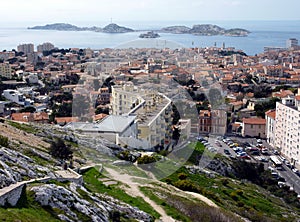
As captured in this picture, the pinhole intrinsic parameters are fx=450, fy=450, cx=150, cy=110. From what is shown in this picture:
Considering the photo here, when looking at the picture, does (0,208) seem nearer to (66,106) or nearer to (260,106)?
(66,106)

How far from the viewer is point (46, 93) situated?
27156mm

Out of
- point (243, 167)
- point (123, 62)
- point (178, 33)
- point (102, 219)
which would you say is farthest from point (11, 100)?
point (178, 33)

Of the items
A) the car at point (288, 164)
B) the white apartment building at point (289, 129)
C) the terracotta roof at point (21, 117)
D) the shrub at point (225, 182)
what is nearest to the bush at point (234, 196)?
the shrub at point (225, 182)

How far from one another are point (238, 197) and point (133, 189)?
275cm

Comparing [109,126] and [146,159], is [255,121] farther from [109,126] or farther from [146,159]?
[146,159]

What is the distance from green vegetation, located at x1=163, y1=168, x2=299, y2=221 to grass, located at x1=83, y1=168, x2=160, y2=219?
1.59 metres

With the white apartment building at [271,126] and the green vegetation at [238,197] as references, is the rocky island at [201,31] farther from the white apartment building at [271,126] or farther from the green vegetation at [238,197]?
the green vegetation at [238,197]

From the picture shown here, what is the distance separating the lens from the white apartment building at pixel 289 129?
15.5 meters

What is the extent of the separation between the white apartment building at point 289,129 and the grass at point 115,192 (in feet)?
32.0

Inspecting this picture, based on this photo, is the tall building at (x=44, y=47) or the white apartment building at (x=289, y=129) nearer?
the white apartment building at (x=289, y=129)

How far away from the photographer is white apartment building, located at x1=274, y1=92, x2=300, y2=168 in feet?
50.7

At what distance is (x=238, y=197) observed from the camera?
29.0 feet

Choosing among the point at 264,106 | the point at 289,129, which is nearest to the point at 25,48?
the point at 264,106

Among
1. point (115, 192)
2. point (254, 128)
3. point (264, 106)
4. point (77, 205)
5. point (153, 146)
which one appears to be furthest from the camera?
point (264, 106)
